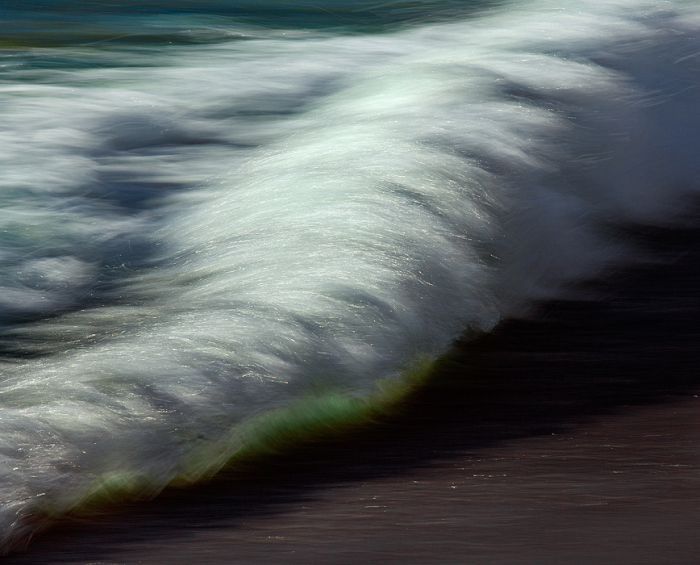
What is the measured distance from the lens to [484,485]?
1.39m

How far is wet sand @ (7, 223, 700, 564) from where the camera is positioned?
48.7 inches

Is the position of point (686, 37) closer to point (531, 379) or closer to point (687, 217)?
point (687, 217)

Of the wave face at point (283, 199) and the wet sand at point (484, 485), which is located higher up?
the wave face at point (283, 199)

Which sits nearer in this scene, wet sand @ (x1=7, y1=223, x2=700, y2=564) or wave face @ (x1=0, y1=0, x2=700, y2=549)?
wet sand @ (x1=7, y1=223, x2=700, y2=564)

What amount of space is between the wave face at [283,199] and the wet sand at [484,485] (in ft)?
0.19

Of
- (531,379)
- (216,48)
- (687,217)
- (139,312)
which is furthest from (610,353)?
(216,48)

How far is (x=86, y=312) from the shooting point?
185 centimetres

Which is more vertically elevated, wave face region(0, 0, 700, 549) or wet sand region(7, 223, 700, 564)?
wave face region(0, 0, 700, 549)

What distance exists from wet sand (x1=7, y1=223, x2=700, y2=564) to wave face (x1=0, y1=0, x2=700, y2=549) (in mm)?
57

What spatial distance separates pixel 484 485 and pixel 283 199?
0.88m

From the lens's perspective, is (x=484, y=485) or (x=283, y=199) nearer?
(x=484, y=485)

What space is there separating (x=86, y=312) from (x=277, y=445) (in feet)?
1.54

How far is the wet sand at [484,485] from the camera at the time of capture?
124cm

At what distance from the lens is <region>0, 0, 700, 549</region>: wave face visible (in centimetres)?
145
